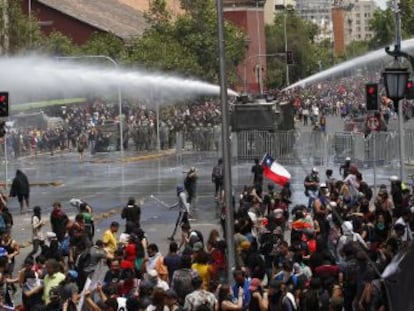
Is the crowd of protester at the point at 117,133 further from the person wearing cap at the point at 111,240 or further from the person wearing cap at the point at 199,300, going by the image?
the person wearing cap at the point at 199,300

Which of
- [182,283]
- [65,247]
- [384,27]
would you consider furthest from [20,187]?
[384,27]

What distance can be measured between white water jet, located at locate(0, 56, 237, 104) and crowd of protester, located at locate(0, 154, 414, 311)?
127ft

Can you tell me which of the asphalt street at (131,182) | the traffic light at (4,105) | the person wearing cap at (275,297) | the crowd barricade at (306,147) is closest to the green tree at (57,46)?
the asphalt street at (131,182)

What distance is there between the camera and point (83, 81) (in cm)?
7069

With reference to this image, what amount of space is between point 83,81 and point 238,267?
5483 centimetres

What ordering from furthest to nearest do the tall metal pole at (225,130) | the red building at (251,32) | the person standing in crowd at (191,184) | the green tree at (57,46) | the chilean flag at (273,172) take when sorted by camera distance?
the red building at (251,32)
the green tree at (57,46)
the person standing in crowd at (191,184)
the chilean flag at (273,172)
the tall metal pole at (225,130)

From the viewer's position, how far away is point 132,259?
17.7m

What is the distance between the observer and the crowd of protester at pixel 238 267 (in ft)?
45.5

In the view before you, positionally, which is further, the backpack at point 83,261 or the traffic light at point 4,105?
the traffic light at point 4,105

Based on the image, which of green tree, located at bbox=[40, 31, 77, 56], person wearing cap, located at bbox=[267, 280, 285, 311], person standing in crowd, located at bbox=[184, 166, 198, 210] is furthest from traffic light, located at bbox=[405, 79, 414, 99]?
green tree, located at bbox=[40, 31, 77, 56]

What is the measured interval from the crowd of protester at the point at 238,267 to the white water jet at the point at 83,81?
3862cm

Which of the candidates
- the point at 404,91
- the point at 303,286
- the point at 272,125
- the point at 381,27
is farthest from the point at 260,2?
the point at 303,286

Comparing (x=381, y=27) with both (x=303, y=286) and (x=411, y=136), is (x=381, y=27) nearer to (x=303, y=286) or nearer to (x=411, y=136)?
(x=411, y=136)

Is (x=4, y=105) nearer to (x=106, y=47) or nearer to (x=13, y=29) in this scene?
(x=13, y=29)
